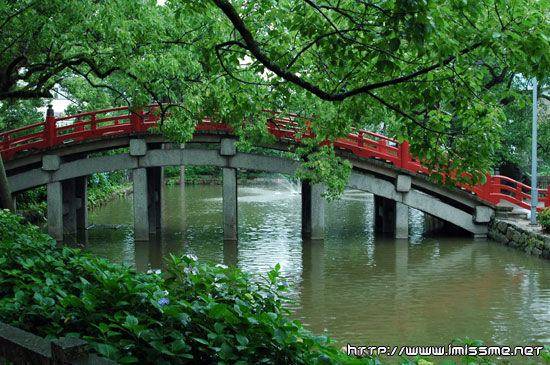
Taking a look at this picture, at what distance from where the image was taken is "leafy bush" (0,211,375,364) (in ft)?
10.1

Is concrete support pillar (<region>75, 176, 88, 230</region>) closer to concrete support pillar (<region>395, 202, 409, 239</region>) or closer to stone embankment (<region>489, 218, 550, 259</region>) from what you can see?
concrete support pillar (<region>395, 202, 409, 239</region>)

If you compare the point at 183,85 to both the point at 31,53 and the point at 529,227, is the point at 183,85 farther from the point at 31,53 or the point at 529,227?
the point at 529,227

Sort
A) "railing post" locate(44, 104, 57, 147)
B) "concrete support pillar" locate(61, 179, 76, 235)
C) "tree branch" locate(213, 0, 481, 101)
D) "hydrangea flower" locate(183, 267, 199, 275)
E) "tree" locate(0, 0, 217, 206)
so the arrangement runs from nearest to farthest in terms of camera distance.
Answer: "hydrangea flower" locate(183, 267, 199, 275)
"tree branch" locate(213, 0, 481, 101)
"tree" locate(0, 0, 217, 206)
"railing post" locate(44, 104, 57, 147)
"concrete support pillar" locate(61, 179, 76, 235)

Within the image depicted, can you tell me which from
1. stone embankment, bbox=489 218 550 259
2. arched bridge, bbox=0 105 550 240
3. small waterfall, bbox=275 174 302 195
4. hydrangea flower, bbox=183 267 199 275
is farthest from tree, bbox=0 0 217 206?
small waterfall, bbox=275 174 302 195

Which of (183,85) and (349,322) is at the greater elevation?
(183,85)

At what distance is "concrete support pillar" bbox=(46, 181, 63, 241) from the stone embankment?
14.2m

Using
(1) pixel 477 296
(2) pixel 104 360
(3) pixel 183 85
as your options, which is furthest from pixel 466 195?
(2) pixel 104 360

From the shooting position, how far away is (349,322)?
9.54 meters

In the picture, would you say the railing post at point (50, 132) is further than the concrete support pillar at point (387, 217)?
No

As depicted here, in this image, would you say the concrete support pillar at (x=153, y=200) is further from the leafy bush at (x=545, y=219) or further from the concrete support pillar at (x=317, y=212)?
the leafy bush at (x=545, y=219)

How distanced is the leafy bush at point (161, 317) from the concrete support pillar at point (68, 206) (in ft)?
53.6

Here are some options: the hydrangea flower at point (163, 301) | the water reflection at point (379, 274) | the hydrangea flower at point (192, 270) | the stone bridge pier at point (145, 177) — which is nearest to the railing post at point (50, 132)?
the stone bridge pier at point (145, 177)

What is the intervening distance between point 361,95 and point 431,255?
33.7 feet

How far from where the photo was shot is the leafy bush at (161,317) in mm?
3064
